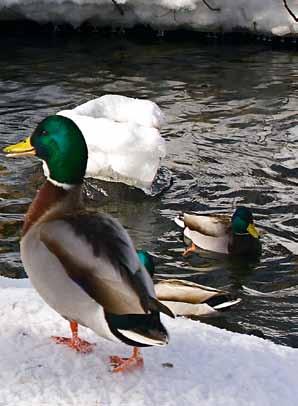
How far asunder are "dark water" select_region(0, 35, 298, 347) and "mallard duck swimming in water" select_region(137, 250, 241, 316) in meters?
0.14

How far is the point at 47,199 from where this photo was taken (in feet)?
11.4

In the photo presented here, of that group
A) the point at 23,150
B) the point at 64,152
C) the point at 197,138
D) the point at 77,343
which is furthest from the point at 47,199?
the point at 197,138

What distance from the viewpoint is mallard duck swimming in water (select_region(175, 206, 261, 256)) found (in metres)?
7.85

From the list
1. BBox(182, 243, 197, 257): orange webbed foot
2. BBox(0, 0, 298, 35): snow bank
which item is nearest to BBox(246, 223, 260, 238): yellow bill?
BBox(182, 243, 197, 257): orange webbed foot

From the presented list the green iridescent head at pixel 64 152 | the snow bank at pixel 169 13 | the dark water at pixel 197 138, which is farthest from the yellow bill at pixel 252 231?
the snow bank at pixel 169 13

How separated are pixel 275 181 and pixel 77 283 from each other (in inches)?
242

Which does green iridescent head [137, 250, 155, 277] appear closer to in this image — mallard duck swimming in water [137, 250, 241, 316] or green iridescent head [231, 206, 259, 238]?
mallard duck swimming in water [137, 250, 241, 316]

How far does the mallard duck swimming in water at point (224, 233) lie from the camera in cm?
785

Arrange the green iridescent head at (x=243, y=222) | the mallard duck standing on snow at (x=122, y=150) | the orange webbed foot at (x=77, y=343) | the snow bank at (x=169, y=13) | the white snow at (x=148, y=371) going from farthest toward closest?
1. the snow bank at (x=169, y=13)
2. the mallard duck standing on snow at (x=122, y=150)
3. the green iridescent head at (x=243, y=222)
4. the orange webbed foot at (x=77, y=343)
5. the white snow at (x=148, y=371)

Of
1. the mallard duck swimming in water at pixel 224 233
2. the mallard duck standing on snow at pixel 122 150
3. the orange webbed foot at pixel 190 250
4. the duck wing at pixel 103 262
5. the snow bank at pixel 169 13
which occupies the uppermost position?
the duck wing at pixel 103 262

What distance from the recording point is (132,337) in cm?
309

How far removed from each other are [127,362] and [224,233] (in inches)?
187

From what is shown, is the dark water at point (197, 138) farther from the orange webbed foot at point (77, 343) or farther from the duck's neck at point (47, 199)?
the duck's neck at point (47, 199)

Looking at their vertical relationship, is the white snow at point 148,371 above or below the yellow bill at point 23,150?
below
